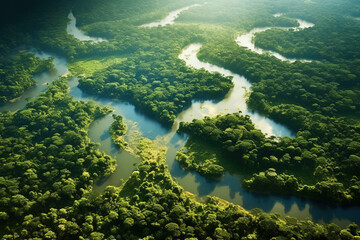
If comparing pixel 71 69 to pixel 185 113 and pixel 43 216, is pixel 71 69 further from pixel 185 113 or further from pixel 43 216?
pixel 43 216

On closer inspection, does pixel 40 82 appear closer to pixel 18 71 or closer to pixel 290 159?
pixel 18 71

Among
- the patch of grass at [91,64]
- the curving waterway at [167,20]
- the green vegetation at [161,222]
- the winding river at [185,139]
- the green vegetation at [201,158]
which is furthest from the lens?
the curving waterway at [167,20]

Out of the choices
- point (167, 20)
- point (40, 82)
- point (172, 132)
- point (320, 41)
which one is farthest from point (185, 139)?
point (167, 20)

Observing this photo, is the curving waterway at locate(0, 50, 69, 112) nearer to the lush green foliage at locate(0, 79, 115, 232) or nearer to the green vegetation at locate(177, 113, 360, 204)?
the lush green foliage at locate(0, 79, 115, 232)

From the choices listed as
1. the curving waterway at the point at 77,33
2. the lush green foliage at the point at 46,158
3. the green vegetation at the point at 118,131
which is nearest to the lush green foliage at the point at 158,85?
the green vegetation at the point at 118,131

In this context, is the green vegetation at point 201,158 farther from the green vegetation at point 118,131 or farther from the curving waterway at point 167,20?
the curving waterway at point 167,20

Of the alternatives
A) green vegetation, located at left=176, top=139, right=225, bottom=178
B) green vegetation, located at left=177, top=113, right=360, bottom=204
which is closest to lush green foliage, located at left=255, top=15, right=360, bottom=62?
green vegetation, located at left=177, top=113, right=360, bottom=204
